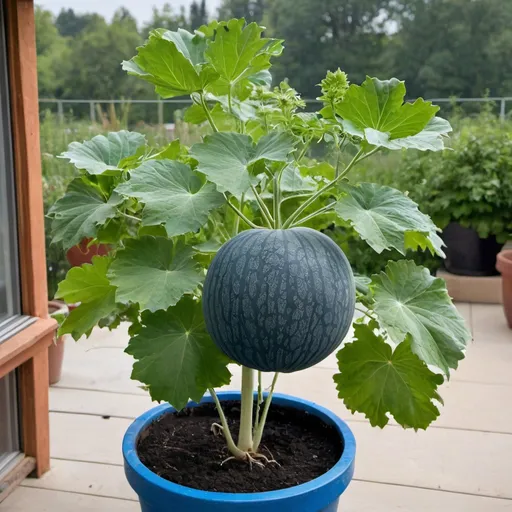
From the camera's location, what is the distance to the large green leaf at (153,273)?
0.87 meters

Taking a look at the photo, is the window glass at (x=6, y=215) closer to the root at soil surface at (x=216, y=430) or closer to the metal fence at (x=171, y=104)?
the root at soil surface at (x=216, y=430)

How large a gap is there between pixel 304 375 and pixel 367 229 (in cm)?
150

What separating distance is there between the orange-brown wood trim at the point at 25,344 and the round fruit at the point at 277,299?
2.17 ft

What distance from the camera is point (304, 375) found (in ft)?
7.47

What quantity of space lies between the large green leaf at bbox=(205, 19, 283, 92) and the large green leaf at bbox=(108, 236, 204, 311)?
0.27 metres

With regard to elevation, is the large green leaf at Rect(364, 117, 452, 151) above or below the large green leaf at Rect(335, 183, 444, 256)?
above

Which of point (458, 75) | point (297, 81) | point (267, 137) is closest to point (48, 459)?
point (267, 137)

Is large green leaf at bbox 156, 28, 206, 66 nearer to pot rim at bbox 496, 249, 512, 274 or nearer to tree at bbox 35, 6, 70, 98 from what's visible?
pot rim at bbox 496, 249, 512, 274

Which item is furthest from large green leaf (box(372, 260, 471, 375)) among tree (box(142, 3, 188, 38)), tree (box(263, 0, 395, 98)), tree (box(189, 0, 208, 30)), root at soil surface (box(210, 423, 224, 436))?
tree (box(142, 3, 188, 38))

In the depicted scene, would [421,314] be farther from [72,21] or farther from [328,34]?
[72,21]

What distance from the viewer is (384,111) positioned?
89 centimetres

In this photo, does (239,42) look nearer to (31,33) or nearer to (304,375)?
(31,33)

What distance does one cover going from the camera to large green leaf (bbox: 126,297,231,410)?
96 cm

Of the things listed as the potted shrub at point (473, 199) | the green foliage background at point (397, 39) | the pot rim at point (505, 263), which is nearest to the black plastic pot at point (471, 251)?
the potted shrub at point (473, 199)
